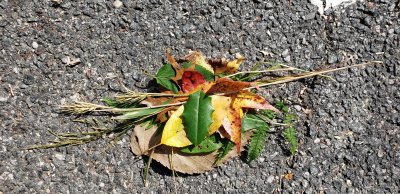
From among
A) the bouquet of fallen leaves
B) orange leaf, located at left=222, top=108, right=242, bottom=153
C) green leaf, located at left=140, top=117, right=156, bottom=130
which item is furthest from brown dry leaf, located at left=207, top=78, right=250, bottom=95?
green leaf, located at left=140, top=117, right=156, bottom=130

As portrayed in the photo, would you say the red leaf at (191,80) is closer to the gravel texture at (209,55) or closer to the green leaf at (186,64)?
the green leaf at (186,64)

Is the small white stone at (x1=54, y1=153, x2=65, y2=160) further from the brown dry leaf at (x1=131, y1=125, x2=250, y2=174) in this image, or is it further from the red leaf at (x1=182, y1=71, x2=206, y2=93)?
the red leaf at (x1=182, y1=71, x2=206, y2=93)

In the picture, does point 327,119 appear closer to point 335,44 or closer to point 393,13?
point 335,44

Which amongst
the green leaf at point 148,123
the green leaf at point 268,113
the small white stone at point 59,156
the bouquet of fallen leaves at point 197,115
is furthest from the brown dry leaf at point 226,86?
the small white stone at point 59,156

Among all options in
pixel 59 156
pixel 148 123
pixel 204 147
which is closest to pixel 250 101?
pixel 204 147

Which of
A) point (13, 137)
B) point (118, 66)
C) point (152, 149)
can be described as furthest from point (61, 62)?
point (152, 149)

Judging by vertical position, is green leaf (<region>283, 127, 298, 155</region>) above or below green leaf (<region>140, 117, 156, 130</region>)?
below

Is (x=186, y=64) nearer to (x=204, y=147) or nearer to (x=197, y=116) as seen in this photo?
(x=197, y=116)
